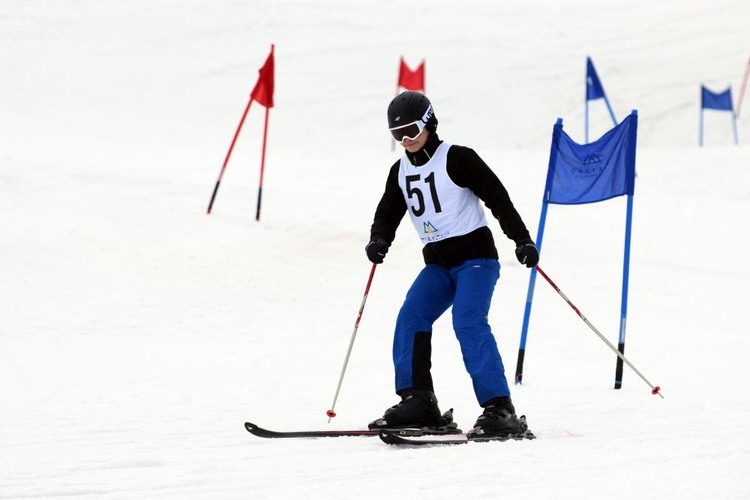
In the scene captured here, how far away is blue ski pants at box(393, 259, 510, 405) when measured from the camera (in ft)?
13.6

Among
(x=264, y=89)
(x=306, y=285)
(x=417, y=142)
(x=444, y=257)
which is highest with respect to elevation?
(x=264, y=89)

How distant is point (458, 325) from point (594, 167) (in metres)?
2.28

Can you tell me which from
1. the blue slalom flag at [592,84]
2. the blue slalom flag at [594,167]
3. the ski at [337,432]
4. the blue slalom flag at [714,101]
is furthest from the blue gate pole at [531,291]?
the blue slalom flag at [714,101]

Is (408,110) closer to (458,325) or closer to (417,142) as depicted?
(417,142)

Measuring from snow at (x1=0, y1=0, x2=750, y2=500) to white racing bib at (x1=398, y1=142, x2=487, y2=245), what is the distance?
1.08m

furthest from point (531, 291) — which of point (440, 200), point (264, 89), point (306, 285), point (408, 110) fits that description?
point (264, 89)

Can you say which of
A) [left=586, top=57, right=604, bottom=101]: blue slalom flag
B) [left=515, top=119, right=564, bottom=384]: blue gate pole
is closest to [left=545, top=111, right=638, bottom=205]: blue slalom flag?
[left=515, top=119, right=564, bottom=384]: blue gate pole

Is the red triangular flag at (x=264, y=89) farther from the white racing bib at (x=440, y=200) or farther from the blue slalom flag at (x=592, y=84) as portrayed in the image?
the white racing bib at (x=440, y=200)

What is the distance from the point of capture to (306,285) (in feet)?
27.9

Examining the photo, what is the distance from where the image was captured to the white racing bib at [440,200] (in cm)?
434

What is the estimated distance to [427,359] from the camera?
169 inches

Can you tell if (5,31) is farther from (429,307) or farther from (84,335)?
(429,307)

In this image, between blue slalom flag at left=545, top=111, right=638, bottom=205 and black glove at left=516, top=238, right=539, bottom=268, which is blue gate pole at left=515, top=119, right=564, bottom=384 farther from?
black glove at left=516, top=238, right=539, bottom=268

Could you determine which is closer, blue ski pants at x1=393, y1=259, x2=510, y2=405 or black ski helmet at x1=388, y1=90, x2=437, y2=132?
blue ski pants at x1=393, y1=259, x2=510, y2=405
